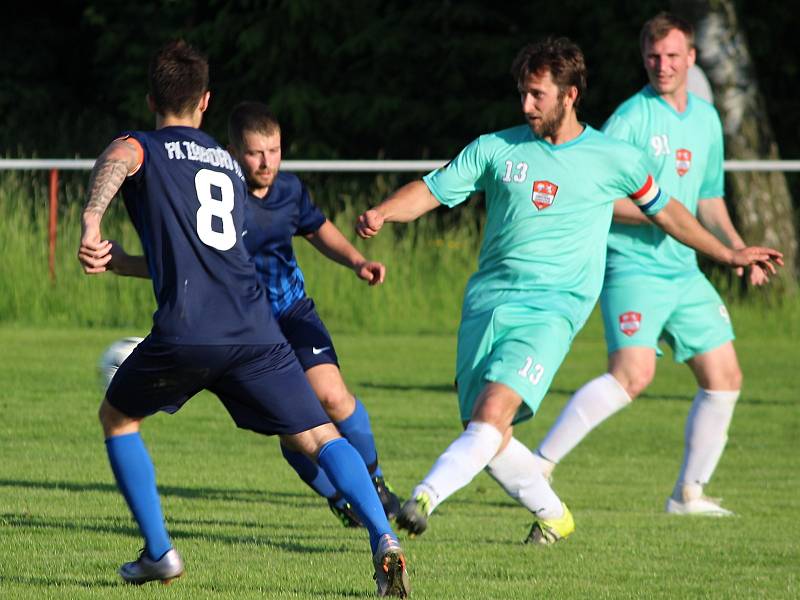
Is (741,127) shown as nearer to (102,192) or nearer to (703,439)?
(703,439)

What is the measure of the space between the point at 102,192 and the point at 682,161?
3.65 metres

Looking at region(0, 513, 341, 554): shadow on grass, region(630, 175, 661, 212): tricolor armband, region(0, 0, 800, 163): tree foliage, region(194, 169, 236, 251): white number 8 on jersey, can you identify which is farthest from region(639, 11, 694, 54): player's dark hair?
region(0, 0, 800, 163): tree foliage

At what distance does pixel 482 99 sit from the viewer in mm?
27328

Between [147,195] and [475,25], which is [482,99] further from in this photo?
[147,195]

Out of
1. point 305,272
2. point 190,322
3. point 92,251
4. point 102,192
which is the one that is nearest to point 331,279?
point 305,272

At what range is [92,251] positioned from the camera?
17.2 ft

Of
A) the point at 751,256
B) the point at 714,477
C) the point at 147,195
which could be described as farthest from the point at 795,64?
the point at 147,195

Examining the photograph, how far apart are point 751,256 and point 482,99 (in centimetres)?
2051

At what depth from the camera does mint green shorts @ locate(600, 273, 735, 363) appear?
320 inches

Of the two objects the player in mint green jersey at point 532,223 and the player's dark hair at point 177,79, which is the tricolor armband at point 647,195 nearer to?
the player in mint green jersey at point 532,223

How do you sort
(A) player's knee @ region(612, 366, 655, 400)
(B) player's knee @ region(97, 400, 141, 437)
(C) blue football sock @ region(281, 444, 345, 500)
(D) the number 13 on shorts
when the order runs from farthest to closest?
(A) player's knee @ region(612, 366, 655, 400)
(C) blue football sock @ region(281, 444, 345, 500)
(D) the number 13 on shorts
(B) player's knee @ region(97, 400, 141, 437)

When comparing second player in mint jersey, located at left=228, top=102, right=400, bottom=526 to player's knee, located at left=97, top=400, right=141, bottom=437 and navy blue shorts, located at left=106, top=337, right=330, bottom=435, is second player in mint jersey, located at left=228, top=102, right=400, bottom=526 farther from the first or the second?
player's knee, located at left=97, top=400, right=141, bottom=437

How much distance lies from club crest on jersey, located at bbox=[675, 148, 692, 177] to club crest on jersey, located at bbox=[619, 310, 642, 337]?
70cm

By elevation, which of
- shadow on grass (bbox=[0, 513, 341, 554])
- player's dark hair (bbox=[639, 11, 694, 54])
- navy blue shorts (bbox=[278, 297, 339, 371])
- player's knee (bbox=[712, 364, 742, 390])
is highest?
player's dark hair (bbox=[639, 11, 694, 54])
